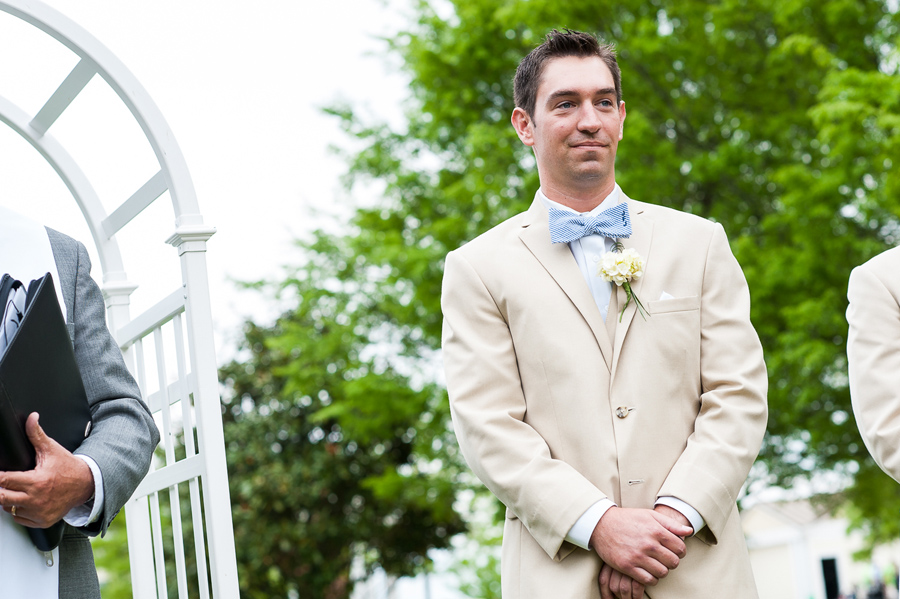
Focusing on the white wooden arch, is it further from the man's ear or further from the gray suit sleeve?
the man's ear

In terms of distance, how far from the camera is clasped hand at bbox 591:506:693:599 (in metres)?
2.30

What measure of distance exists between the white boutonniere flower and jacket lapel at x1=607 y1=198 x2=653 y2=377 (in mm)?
15

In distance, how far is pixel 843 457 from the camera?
10305 mm

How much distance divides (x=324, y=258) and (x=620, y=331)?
10728 mm

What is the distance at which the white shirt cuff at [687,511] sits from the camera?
240 cm

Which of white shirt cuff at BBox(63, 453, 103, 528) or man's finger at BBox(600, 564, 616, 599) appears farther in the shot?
man's finger at BBox(600, 564, 616, 599)

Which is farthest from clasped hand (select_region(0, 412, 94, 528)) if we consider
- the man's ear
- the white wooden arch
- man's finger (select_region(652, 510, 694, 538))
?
the man's ear

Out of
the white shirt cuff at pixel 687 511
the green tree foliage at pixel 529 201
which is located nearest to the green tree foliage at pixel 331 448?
the green tree foliage at pixel 529 201

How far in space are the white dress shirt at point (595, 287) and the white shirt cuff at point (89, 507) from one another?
44.2 inches

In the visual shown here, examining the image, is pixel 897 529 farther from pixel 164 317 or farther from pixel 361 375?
pixel 164 317

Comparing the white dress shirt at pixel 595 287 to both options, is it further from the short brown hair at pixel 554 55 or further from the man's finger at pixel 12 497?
the man's finger at pixel 12 497

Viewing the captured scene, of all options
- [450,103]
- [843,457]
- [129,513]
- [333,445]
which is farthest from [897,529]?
[129,513]

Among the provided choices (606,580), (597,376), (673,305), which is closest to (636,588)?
(606,580)

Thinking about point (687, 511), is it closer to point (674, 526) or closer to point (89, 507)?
point (674, 526)
